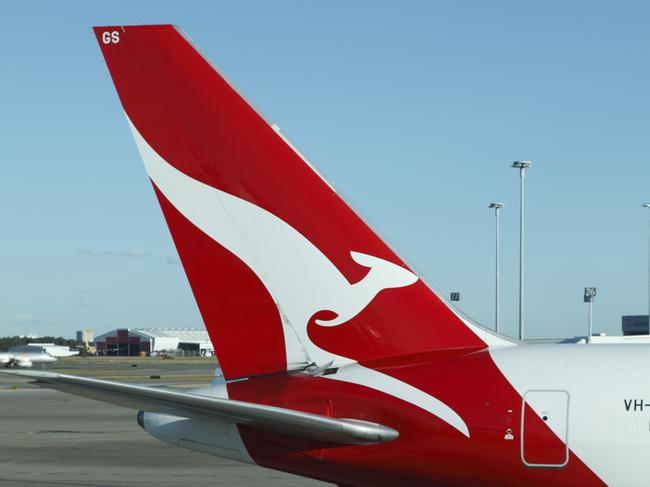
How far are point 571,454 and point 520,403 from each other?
0.64m

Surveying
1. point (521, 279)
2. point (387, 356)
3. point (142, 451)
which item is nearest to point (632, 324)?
point (521, 279)

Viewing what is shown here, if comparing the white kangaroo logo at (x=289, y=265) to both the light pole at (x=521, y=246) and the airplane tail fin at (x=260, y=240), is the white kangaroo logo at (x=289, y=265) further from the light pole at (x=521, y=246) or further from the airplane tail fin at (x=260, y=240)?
the light pole at (x=521, y=246)

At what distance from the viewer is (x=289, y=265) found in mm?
10945

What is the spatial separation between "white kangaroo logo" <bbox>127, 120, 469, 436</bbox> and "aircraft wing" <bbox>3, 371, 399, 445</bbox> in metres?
1.38

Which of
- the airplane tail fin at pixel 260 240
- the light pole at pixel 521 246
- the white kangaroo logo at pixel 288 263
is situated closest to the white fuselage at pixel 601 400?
the airplane tail fin at pixel 260 240

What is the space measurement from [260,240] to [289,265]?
1.32ft

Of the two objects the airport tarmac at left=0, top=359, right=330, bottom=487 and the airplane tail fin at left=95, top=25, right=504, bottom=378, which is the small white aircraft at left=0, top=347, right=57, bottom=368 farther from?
the airplane tail fin at left=95, top=25, right=504, bottom=378

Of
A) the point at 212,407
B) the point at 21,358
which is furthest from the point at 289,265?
the point at 21,358

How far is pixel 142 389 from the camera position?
30.4ft

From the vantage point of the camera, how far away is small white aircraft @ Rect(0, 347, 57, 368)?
10144cm

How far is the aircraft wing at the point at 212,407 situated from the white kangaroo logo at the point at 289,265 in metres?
1.38

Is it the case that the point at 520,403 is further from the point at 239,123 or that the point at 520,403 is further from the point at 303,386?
the point at 239,123

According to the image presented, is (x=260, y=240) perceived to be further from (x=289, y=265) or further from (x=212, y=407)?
(x=212, y=407)

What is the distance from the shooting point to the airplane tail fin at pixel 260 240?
35.7 feet
